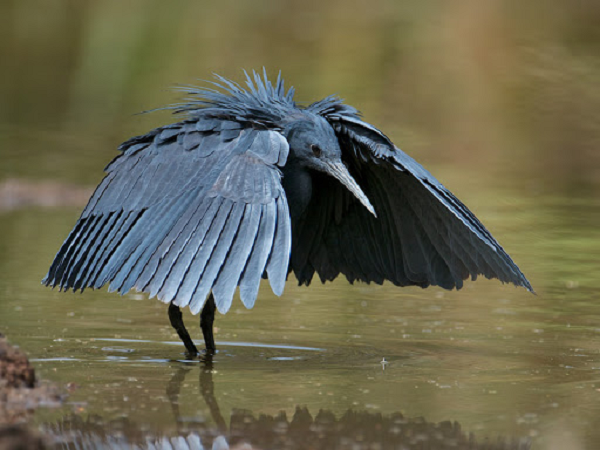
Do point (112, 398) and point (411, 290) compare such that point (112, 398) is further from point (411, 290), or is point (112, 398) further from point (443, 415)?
point (411, 290)

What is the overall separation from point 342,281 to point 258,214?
3864 mm

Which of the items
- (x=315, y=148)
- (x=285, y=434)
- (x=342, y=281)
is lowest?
(x=285, y=434)

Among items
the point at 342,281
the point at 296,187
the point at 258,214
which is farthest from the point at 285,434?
the point at 342,281

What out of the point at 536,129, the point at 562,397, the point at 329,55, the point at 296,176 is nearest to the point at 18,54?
the point at 329,55

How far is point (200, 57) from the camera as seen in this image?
738 inches

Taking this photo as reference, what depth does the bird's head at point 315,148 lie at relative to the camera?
6227 mm

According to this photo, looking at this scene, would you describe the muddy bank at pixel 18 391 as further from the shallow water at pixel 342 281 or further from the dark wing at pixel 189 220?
the dark wing at pixel 189 220

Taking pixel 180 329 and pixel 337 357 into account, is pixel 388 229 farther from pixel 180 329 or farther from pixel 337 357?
pixel 180 329

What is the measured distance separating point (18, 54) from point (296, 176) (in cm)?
1459

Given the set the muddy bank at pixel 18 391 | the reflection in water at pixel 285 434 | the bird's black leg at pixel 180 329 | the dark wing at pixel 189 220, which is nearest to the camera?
the reflection in water at pixel 285 434

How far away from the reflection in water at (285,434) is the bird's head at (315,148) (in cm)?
168

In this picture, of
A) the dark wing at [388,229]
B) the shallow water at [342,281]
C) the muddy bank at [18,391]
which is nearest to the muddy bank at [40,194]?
the shallow water at [342,281]

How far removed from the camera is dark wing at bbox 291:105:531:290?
20.8 ft

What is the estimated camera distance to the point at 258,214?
17.4ft
